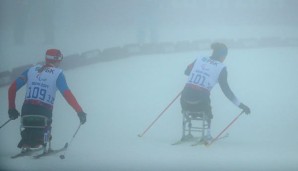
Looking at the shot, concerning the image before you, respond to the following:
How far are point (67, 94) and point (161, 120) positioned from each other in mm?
1880

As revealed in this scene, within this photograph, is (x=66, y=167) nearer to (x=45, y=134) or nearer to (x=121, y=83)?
(x=45, y=134)

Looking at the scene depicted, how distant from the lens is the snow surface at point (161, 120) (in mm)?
4699

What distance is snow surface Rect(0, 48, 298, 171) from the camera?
470 centimetres

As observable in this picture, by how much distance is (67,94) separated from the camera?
4445mm

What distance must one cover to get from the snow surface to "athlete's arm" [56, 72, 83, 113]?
0.61 meters

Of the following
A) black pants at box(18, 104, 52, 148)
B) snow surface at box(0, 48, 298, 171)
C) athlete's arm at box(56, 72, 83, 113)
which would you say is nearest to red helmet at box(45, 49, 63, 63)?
athlete's arm at box(56, 72, 83, 113)

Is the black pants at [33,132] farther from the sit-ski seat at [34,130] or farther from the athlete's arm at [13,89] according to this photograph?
the athlete's arm at [13,89]

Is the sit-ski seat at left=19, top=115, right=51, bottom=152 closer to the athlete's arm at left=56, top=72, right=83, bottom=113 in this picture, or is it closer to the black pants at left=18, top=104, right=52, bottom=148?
the black pants at left=18, top=104, right=52, bottom=148

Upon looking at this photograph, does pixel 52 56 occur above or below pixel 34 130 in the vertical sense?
above

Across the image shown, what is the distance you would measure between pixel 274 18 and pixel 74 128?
6490 millimetres

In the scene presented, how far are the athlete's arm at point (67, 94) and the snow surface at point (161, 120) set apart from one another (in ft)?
2.00

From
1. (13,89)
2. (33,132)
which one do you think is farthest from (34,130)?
(13,89)

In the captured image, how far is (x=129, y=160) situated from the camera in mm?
4734

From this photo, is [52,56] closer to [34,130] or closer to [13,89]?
[13,89]
